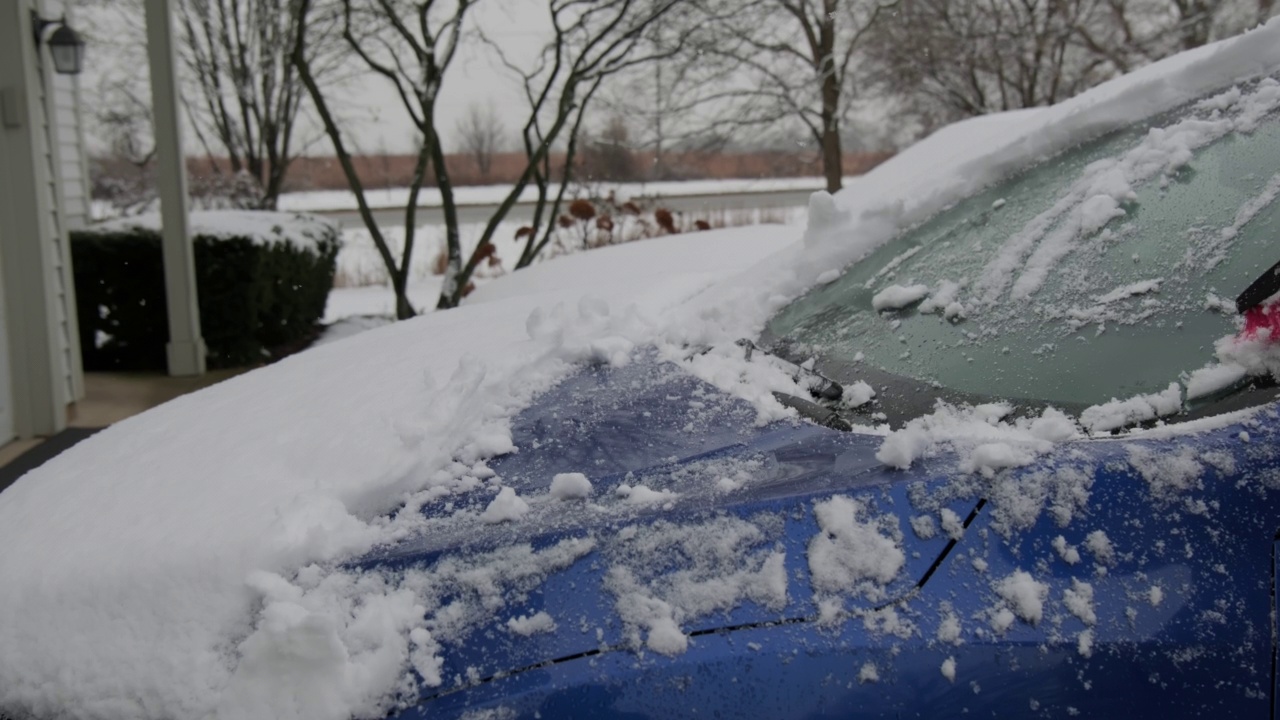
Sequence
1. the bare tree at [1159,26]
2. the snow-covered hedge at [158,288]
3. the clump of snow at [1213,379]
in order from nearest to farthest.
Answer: the clump of snow at [1213,379] < the snow-covered hedge at [158,288] < the bare tree at [1159,26]

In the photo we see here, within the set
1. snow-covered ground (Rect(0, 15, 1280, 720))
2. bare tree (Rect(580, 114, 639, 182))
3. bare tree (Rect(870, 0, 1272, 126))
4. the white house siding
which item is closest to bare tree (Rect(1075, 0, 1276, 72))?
bare tree (Rect(870, 0, 1272, 126))

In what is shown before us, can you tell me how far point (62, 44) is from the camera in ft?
21.3

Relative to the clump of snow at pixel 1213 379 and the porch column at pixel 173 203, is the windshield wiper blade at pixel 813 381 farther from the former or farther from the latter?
the porch column at pixel 173 203

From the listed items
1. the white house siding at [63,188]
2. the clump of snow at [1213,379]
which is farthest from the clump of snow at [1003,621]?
the white house siding at [63,188]

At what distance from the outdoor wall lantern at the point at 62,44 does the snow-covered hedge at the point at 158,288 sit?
4.86 ft

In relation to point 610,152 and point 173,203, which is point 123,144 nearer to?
point 610,152

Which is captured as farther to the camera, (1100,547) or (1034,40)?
(1034,40)

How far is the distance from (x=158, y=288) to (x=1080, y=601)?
310 inches

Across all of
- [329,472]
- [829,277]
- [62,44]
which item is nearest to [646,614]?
[329,472]

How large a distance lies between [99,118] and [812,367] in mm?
16794

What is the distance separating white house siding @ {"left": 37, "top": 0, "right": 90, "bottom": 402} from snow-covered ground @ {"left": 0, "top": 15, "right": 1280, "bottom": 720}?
4.64m

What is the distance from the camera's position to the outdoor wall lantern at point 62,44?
255 inches

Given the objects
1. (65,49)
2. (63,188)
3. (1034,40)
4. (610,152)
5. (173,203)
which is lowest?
(173,203)

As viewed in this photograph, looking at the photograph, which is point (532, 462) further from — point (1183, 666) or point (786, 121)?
point (786, 121)
